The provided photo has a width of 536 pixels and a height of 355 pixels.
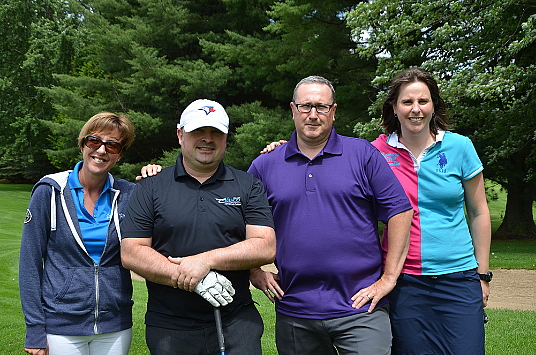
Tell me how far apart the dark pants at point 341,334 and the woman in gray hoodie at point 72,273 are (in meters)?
0.97

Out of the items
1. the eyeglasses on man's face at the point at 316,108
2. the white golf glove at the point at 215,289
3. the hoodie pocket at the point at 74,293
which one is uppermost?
the eyeglasses on man's face at the point at 316,108

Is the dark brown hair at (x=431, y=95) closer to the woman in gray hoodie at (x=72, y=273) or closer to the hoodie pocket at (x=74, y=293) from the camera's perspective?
the woman in gray hoodie at (x=72, y=273)

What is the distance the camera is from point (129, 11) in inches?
1067

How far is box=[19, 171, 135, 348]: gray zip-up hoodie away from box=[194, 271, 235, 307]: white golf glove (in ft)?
2.10

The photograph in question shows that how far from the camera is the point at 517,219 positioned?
64.2 feet

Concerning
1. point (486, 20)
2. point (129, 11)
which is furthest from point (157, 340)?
point (129, 11)

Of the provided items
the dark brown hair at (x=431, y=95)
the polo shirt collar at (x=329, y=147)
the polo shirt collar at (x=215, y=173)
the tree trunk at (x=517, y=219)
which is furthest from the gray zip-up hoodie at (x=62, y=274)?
the tree trunk at (x=517, y=219)

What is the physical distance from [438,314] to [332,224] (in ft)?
2.84

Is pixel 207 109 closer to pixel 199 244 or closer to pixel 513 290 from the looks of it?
pixel 199 244

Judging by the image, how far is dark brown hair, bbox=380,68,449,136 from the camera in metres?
3.26

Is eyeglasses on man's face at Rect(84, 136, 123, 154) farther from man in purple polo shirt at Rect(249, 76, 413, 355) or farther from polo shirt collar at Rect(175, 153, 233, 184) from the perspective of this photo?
man in purple polo shirt at Rect(249, 76, 413, 355)

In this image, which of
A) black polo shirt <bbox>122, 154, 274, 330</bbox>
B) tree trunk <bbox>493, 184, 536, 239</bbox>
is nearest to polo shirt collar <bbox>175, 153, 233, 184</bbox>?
black polo shirt <bbox>122, 154, 274, 330</bbox>

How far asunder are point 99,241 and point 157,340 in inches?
25.7

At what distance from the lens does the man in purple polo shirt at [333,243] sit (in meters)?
2.96
